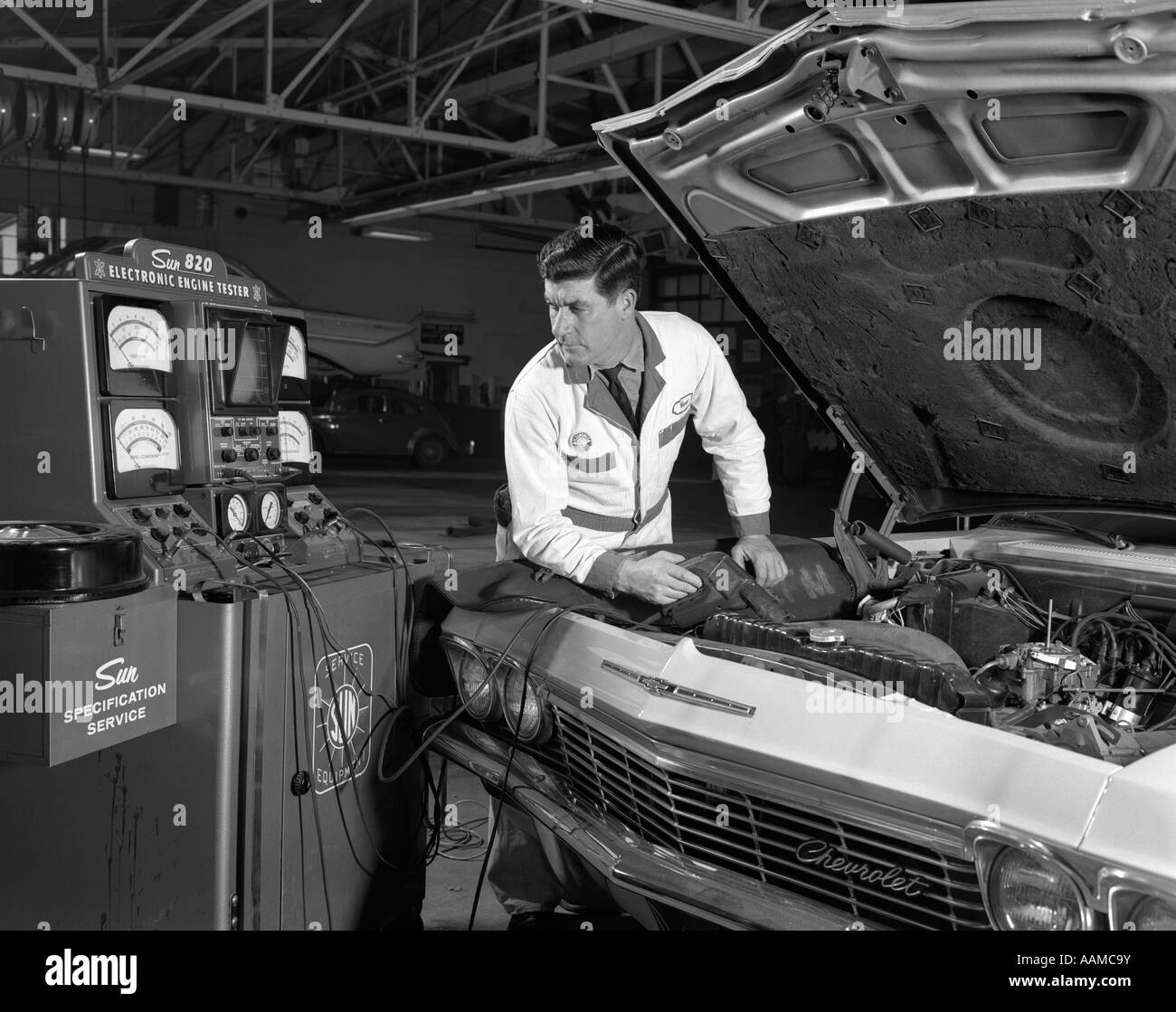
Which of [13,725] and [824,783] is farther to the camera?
[13,725]

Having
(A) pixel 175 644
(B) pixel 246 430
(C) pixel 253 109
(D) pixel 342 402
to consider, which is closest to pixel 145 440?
(B) pixel 246 430

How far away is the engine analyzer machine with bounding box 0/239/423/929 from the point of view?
6.21 ft

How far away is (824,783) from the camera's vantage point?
1612 millimetres

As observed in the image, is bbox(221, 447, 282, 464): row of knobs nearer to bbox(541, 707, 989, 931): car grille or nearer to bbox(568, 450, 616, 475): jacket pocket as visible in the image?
bbox(568, 450, 616, 475): jacket pocket

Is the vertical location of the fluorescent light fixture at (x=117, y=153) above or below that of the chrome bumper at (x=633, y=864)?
above

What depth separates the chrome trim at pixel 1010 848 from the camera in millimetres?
1379

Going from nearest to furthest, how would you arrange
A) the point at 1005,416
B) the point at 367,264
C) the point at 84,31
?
the point at 1005,416 < the point at 84,31 < the point at 367,264

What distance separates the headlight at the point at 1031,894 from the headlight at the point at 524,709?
968 millimetres

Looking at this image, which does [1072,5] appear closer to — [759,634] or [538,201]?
[759,634]

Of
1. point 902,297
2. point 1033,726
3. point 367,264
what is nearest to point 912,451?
point 902,297

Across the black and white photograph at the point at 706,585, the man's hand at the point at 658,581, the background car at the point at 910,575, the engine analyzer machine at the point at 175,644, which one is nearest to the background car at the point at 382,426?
the black and white photograph at the point at 706,585

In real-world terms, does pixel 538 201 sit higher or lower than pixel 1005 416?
higher

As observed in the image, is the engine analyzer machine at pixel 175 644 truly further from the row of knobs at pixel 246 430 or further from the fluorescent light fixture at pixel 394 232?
the fluorescent light fixture at pixel 394 232
